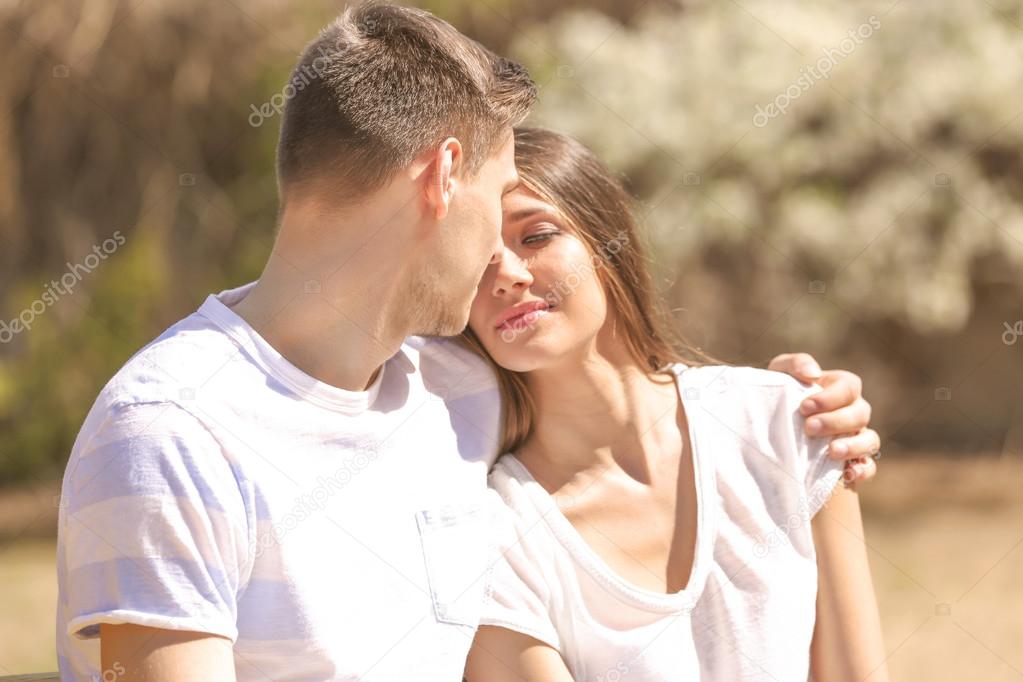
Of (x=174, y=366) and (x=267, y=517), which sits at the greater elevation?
(x=174, y=366)

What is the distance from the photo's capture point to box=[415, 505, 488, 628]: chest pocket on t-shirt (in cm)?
205

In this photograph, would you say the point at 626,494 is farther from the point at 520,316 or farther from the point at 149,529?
the point at 149,529

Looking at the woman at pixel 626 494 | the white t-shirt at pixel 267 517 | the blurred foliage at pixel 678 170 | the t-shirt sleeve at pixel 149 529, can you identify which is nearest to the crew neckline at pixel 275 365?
the white t-shirt at pixel 267 517

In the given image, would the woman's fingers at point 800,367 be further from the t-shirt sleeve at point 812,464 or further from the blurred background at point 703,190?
the blurred background at point 703,190

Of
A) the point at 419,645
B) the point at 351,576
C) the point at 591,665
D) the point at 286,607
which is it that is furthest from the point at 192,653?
the point at 591,665

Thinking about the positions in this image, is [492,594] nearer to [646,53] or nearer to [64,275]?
[646,53]

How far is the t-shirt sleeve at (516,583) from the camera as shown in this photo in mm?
2205

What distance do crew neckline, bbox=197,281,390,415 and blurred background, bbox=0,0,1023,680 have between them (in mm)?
4592

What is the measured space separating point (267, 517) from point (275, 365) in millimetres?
250

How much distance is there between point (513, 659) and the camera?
2207mm

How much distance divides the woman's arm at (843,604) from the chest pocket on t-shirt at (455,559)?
692mm

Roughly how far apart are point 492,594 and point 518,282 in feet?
1.95

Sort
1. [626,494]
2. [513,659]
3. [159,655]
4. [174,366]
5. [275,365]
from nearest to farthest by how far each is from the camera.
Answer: [159,655] → [174,366] → [275,365] → [513,659] → [626,494]

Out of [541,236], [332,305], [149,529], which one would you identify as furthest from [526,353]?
[149,529]
